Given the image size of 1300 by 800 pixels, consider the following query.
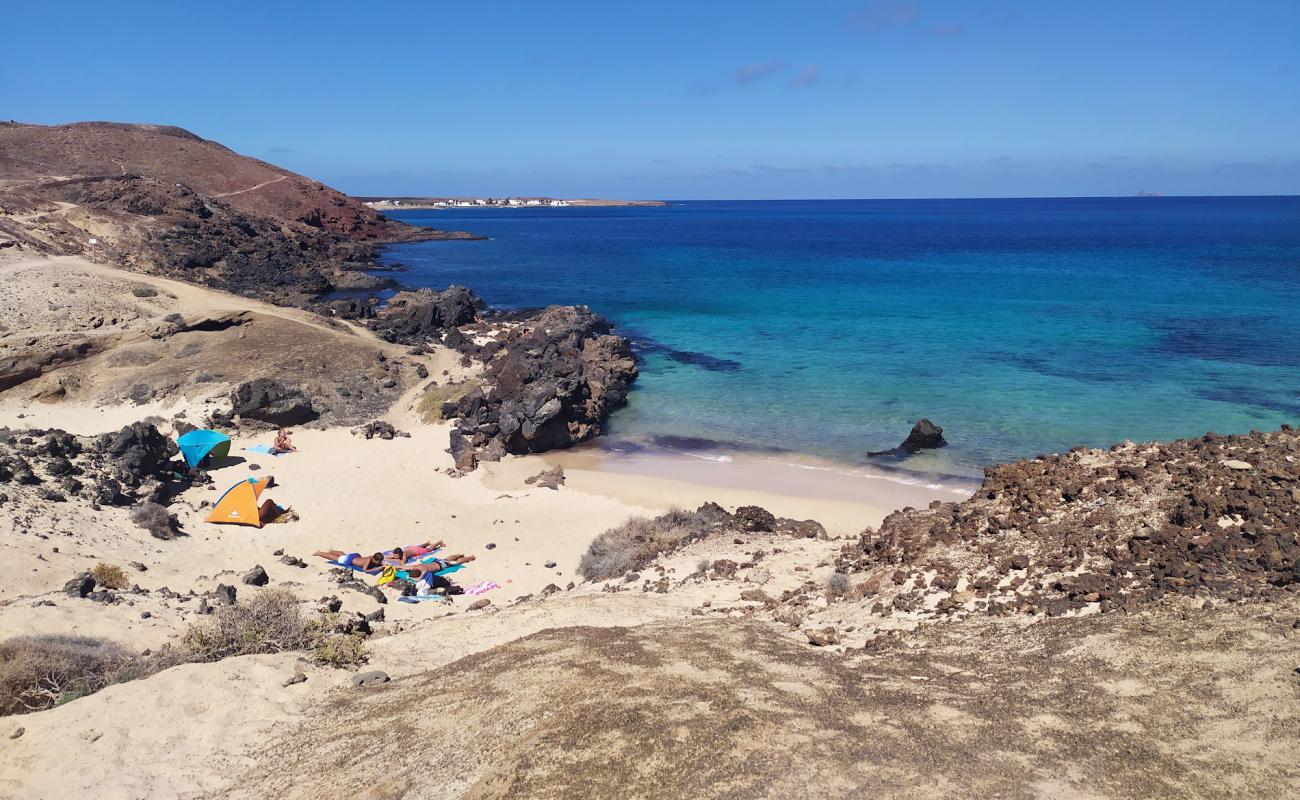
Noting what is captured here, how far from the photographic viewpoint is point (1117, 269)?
2432 inches

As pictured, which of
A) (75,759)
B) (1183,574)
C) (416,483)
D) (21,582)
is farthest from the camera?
(416,483)

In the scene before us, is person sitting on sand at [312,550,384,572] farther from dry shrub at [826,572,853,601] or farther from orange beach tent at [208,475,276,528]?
dry shrub at [826,572,853,601]

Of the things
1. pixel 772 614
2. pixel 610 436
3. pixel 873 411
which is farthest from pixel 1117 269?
pixel 772 614

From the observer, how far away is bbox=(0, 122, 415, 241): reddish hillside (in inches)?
2308

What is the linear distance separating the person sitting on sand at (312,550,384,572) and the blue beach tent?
550cm

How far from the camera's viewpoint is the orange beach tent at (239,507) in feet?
52.4

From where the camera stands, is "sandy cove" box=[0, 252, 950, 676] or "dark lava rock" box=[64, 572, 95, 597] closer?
"dark lava rock" box=[64, 572, 95, 597]

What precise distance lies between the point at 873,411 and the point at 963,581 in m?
15.5

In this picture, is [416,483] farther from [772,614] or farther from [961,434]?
[961,434]

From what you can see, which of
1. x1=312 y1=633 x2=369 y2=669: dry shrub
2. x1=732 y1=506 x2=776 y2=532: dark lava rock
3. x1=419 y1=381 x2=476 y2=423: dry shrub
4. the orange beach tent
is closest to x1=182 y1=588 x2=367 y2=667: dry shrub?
x1=312 y1=633 x2=369 y2=669: dry shrub

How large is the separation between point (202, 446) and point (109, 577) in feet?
23.9

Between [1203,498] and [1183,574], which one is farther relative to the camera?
[1203,498]

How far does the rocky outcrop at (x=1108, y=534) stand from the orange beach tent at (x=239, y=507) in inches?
479

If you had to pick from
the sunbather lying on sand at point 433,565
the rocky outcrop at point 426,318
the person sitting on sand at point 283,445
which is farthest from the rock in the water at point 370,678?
the rocky outcrop at point 426,318
